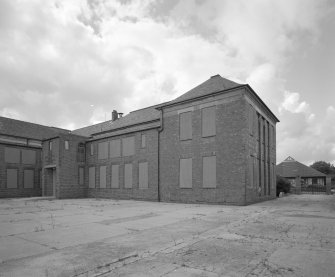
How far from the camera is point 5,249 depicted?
26.6ft

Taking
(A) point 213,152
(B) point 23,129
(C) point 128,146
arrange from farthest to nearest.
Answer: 1. (B) point 23,129
2. (C) point 128,146
3. (A) point 213,152

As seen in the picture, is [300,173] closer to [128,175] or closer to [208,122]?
[128,175]

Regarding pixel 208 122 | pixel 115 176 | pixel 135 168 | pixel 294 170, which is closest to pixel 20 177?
pixel 115 176

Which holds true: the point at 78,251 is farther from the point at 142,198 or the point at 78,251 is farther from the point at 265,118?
the point at 265,118

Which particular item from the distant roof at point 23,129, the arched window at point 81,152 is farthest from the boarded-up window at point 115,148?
the distant roof at point 23,129

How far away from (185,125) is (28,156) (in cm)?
2231

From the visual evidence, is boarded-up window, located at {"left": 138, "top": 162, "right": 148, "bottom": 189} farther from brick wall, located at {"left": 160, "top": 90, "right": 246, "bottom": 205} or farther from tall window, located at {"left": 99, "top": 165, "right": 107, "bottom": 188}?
tall window, located at {"left": 99, "top": 165, "right": 107, "bottom": 188}

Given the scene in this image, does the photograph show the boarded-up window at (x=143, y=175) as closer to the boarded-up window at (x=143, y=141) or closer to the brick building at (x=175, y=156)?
the brick building at (x=175, y=156)

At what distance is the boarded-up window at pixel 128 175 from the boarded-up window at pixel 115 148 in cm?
194

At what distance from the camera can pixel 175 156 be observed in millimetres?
25156

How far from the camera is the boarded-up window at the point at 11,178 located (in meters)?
34.8

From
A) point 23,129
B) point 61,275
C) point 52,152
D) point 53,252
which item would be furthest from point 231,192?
point 23,129

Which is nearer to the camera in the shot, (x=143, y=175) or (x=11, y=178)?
(x=143, y=175)

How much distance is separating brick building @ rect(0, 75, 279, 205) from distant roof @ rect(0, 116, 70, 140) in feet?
3.31
